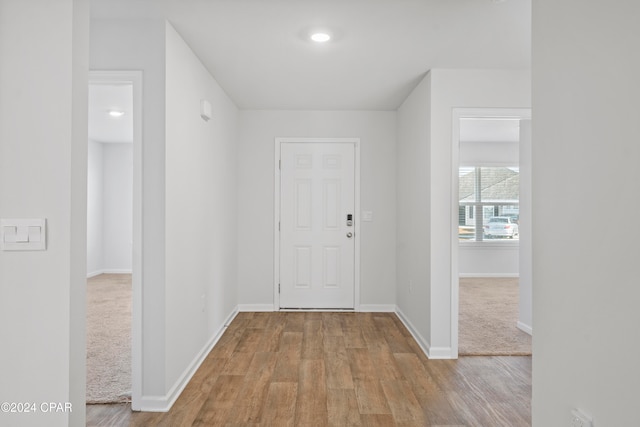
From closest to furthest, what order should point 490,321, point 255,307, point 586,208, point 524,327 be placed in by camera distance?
1. point 586,208
2. point 524,327
3. point 490,321
4. point 255,307

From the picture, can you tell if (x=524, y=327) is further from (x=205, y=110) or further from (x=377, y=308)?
(x=205, y=110)

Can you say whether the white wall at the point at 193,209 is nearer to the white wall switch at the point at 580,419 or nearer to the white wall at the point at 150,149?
the white wall at the point at 150,149

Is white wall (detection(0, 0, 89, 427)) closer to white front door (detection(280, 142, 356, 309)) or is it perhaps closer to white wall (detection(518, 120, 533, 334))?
white front door (detection(280, 142, 356, 309))

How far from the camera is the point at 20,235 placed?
4.61 ft

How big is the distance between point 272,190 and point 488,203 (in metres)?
4.53

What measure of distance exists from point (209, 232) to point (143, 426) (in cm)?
165

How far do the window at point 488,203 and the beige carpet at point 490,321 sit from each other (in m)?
1.00

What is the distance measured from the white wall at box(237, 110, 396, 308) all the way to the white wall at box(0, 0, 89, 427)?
3.42m

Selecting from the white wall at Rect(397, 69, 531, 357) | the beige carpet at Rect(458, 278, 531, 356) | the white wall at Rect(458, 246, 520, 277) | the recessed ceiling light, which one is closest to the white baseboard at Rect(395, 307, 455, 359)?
the white wall at Rect(397, 69, 531, 357)

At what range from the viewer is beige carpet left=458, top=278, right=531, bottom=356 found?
11.6ft

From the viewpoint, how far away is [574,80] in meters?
1.35

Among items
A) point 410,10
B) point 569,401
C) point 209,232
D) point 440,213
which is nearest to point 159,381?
point 209,232

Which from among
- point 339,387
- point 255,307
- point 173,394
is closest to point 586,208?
point 339,387

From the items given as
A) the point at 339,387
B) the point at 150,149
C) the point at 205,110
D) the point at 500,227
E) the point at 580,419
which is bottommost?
the point at 339,387
